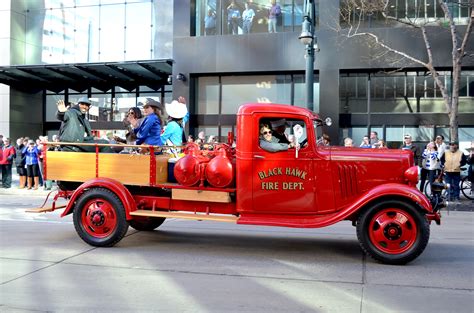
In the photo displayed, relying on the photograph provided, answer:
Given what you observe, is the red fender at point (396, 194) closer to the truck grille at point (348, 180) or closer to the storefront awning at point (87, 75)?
the truck grille at point (348, 180)

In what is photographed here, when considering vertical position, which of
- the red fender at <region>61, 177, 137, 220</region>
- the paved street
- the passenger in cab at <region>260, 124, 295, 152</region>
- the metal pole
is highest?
the metal pole

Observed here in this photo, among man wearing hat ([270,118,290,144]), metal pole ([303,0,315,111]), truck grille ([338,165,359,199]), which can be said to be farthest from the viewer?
metal pole ([303,0,315,111])

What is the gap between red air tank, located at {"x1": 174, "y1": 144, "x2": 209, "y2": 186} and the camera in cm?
628

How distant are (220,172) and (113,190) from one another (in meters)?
1.64

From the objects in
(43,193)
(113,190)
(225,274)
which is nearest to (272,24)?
(43,193)

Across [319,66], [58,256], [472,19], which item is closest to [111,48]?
[319,66]

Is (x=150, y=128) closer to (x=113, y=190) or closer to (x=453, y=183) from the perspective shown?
(x=113, y=190)

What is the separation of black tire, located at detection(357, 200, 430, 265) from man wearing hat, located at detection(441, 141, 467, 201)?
8.07 metres

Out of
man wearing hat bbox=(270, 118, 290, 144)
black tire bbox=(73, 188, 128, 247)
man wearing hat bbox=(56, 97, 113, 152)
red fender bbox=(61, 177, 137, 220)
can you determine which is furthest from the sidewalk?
man wearing hat bbox=(56, 97, 113, 152)

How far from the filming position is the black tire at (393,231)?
18.5 feet

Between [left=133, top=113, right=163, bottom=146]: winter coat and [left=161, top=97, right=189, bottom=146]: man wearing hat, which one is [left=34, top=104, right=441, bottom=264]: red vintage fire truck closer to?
[left=133, top=113, right=163, bottom=146]: winter coat

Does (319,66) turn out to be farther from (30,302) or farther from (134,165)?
(30,302)

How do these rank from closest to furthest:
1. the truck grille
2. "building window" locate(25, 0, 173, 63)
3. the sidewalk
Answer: the truck grille
the sidewalk
"building window" locate(25, 0, 173, 63)

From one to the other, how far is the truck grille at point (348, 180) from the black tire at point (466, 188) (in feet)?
30.0
